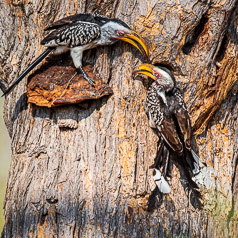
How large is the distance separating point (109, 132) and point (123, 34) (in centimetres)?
74

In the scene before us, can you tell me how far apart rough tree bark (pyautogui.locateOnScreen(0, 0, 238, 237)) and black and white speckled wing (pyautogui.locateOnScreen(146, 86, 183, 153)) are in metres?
0.08

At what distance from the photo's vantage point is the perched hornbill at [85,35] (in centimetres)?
366

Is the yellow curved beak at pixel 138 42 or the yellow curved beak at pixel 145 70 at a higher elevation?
the yellow curved beak at pixel 138 42

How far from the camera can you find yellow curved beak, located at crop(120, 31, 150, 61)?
143 inches

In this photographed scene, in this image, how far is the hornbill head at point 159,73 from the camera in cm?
370

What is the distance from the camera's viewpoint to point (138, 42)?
3656 millimetres

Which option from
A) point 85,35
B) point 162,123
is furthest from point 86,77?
point 162,123

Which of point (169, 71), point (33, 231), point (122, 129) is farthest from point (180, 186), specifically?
point (33, 231)

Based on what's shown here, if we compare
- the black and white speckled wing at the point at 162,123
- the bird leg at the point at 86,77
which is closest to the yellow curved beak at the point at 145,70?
the black and white speckled wing at the point at 162,123

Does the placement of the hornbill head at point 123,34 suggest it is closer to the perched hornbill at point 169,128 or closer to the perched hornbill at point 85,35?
the perched hornbill at point 85,35

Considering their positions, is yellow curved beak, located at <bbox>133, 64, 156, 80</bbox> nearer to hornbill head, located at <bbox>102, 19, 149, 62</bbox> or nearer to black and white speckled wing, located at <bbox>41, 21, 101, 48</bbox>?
hornbill head, located at <bbox>102, 19, 149, 62</bbox>

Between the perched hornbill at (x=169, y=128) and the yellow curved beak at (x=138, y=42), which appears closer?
the yellow curved beak at (x=138, y=42)

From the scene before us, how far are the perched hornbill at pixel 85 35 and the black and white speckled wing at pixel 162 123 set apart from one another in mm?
332

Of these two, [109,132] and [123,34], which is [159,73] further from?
[109,132]
